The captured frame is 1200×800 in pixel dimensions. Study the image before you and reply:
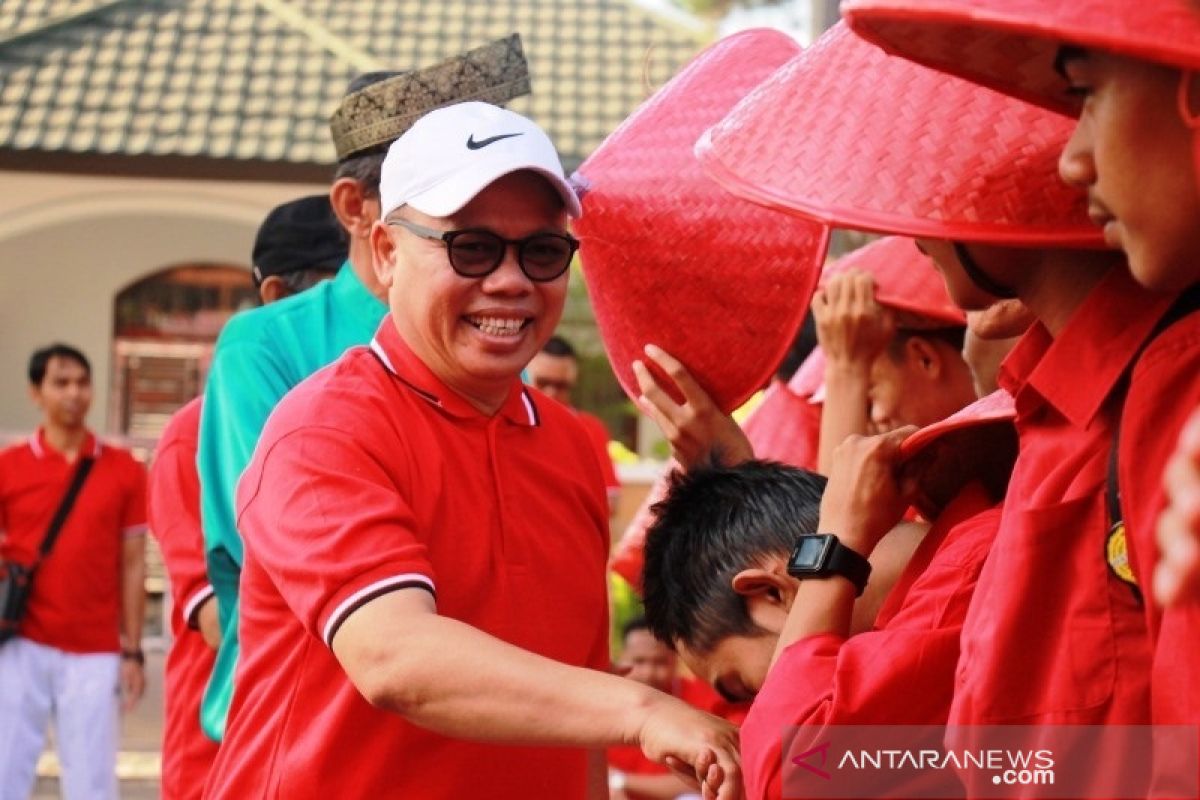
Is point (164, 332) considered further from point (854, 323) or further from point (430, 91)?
point (854, 323)

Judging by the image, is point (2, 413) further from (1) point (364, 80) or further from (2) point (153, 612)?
(1) point (364, 80)

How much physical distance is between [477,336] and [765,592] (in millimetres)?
538

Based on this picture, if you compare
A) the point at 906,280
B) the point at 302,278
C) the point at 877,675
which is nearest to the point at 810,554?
the point at 877,675

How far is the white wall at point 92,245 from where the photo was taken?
15156 millimetres

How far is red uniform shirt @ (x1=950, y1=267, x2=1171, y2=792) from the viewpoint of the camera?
1775mm

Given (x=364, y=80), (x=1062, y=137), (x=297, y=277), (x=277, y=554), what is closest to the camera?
(x=1062, y=137)

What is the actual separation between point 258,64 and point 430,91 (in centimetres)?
1283

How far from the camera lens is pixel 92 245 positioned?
1558 centimetres

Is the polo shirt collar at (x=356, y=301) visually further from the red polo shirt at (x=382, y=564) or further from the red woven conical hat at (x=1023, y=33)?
the red woven conical hat at (x=1023, y=33)

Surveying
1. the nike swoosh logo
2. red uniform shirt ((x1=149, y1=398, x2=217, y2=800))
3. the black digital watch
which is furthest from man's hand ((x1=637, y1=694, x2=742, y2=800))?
red uniform shirt ((x1=149, y1=398, x2=217, y2=800))

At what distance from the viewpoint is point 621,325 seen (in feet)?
9.71

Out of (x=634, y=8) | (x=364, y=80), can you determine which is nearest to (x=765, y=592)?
(x=364, y=80)

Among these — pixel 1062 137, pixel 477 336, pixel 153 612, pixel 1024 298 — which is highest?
pixel 1062 137

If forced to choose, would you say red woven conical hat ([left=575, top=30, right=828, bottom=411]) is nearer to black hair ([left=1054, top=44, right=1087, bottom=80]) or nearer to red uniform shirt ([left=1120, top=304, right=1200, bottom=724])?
black hair ([left=1054, top=44, right=1087, bottom=80])
